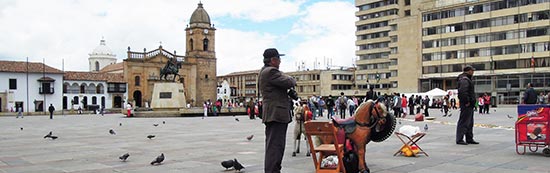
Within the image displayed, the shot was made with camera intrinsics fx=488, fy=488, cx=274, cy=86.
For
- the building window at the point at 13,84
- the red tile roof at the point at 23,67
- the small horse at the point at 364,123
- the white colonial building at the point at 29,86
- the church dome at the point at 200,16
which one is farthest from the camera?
the church dome at the point at 200,16

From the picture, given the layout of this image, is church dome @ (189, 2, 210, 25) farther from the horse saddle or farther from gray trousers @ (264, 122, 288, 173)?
gray trousers @ (264, 122, 288, 173)

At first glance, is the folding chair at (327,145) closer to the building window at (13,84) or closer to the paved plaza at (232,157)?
the paved plaza at (232,157)

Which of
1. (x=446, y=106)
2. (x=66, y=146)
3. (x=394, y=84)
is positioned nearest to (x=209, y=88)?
(x=394, y=84)

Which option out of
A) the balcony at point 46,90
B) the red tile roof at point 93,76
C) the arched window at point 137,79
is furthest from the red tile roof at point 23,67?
the arched window at point 137,79

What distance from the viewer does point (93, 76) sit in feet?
267

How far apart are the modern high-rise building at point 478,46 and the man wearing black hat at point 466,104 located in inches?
2146

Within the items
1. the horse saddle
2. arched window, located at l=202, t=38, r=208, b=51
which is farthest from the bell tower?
the horse saddle

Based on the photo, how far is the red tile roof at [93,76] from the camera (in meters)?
78.4

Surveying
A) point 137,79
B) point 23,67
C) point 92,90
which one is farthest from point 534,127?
point 137,79

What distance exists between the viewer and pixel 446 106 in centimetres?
3002

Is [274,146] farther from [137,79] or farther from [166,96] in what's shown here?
[137,79]

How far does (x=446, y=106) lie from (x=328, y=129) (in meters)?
25.2

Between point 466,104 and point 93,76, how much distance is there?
257ft

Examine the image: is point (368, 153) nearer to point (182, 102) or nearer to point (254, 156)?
point (254, 156)
